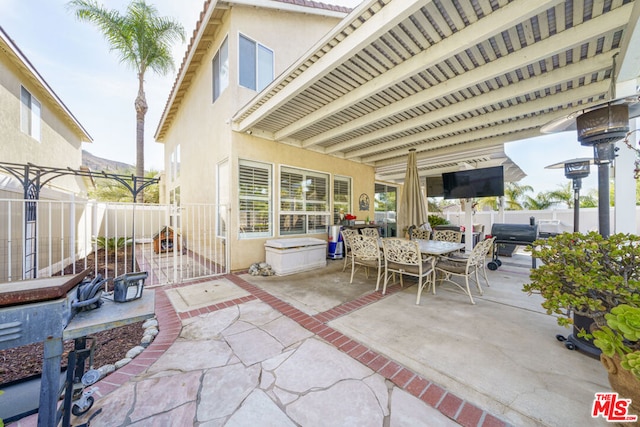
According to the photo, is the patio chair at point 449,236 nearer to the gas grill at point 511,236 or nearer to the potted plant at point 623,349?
the gas grill at point 511,236

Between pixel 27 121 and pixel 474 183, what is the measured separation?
40.3 ft

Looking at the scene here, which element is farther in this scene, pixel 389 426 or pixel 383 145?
pixel 383 145

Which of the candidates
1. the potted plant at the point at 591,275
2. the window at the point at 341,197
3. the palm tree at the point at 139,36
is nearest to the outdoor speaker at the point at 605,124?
the potted plant at the point at 591,275

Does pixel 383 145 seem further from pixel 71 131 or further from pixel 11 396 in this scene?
pixel 71 131

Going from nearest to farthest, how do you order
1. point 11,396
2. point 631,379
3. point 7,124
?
point 631,379
point 11,396
point 7,124

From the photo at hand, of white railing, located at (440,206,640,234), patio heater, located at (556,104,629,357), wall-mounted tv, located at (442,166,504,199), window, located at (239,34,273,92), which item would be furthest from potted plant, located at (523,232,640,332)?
white railing, located at (440,206,640,234)

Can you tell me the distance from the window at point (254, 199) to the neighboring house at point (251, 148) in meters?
0.02

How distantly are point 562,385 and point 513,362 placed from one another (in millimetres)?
322

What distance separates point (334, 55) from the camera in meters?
2.99

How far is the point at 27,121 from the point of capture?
5945mm

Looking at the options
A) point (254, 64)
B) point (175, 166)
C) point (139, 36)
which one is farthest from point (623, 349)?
point (139, 36)

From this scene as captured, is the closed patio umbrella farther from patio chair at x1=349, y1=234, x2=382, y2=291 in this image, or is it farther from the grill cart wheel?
the grill cart wheel

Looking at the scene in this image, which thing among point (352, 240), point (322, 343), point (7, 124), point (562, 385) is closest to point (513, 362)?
point (562, 385)

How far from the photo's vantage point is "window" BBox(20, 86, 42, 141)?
575 cm
